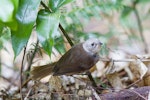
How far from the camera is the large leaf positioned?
96cm

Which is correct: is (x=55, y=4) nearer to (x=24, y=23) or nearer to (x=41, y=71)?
(x=24, y=23)

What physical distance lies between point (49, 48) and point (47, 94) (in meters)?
0.39

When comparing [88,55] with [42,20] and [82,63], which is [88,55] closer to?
[82,63]

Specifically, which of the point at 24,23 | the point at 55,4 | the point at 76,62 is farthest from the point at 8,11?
the point at 76,62

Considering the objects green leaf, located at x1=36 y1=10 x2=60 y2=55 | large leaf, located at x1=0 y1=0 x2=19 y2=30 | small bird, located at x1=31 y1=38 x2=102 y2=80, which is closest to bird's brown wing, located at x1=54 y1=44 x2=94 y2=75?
small bird, located at x1=31 y1=38 x2=102 y2=80

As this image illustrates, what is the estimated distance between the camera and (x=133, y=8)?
2467 millimetres

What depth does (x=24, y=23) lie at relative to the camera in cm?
107

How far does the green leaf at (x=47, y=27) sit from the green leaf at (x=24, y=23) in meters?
0.03

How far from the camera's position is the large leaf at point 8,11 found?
958 mm

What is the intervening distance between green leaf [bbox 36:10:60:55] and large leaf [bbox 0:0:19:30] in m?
0.10

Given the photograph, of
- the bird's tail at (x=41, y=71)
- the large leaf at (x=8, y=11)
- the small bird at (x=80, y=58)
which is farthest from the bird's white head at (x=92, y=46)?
the large leaf at (x=8, y=11)

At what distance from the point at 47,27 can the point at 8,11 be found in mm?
145

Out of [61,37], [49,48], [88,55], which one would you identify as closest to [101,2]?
[61,37]

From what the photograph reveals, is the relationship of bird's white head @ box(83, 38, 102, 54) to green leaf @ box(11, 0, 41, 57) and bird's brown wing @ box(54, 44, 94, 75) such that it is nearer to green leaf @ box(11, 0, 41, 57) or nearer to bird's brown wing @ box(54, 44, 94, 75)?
bird's brown wing @ box(54, 44, 94, 75)
